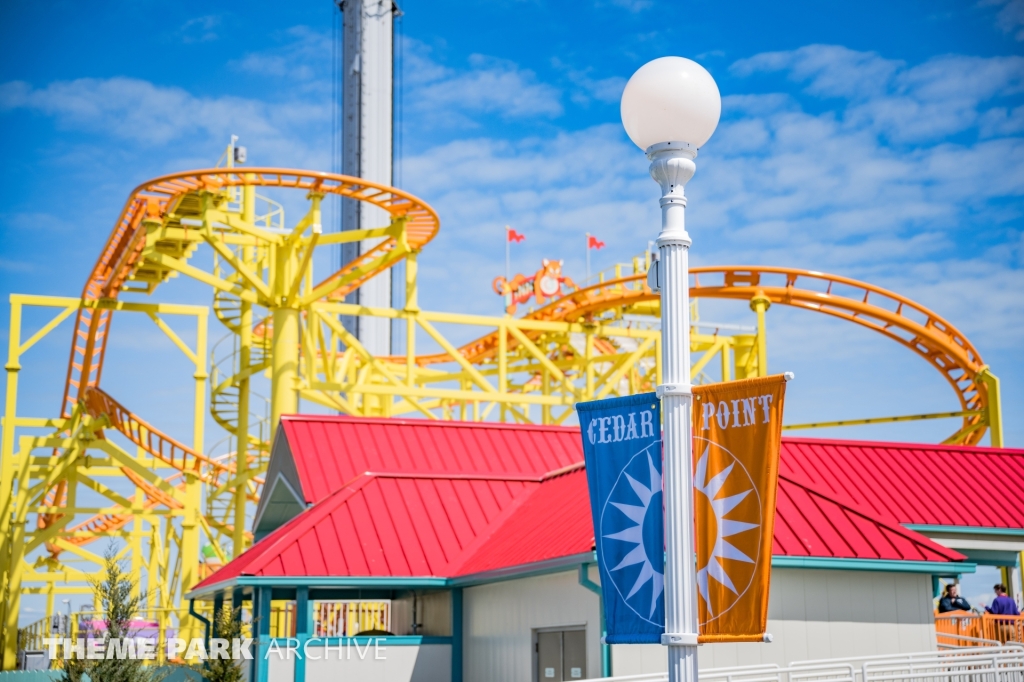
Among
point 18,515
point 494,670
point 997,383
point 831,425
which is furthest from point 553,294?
point 494,670

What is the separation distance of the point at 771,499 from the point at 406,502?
465 inches

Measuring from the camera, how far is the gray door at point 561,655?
12.8 meters

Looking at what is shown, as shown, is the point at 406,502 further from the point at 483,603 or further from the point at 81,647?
the point at 81,647

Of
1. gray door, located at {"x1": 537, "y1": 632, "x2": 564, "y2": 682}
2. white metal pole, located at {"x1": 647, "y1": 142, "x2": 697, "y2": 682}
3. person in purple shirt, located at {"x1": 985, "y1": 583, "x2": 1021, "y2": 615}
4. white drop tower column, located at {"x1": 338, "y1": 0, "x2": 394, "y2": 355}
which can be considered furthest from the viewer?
white drop tower column, located at {"x1": 338, "y1": 0, "x2": 394, "y2": 355}

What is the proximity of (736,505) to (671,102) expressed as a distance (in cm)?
182

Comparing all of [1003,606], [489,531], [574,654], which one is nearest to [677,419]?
[574,654]

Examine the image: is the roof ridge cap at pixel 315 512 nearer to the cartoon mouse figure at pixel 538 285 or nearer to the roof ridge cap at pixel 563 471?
the roof ridge cap at pixel 563 471

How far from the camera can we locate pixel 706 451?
5.63 meters

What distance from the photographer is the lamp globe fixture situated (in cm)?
559

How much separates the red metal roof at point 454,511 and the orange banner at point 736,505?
6673 millimetres

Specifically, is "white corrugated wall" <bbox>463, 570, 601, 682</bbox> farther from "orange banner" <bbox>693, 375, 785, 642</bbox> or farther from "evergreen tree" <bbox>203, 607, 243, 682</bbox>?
"orange banner" <bbox>693, 375, 785, 642</bbox>

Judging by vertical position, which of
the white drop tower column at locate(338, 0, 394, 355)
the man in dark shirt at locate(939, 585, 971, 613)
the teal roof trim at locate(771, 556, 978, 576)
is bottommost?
the man in dark shirt at locate(939, 585, 971, 613)

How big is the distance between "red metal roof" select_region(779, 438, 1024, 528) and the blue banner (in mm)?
12228

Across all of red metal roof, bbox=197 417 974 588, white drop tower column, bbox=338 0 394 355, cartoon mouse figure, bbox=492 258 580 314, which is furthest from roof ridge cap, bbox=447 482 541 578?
white drop tower column, bbox=338 0 394 355
